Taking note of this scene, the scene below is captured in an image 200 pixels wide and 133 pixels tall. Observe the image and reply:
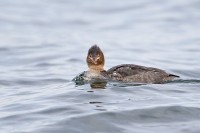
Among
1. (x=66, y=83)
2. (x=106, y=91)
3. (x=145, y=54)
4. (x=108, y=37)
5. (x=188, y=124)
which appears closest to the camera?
(x=188, y=124)

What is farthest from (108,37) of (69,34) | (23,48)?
(23,48)

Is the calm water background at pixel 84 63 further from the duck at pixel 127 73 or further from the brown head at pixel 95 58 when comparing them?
the brown head at pixel 95 58

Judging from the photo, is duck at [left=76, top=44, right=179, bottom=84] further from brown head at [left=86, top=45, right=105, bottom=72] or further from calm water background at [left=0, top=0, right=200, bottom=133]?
calm water background at [left=0, top=0, right=200, bottom=133]

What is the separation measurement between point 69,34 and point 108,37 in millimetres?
1923

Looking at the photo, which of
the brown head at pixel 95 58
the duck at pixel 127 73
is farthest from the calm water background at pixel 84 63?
the brown head at pixel 95 58

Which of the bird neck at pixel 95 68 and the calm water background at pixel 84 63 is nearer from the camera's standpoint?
the calm water background at pixel 84 63

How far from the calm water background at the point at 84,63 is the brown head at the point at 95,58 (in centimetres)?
65

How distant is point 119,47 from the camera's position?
31.9 meters

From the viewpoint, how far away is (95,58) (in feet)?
68.0

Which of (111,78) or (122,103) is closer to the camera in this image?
(122,103)

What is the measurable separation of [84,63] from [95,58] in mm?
6527

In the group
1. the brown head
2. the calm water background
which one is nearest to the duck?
the brown head

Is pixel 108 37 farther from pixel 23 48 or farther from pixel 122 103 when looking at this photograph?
pixel 122 103

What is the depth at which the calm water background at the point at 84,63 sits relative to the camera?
17094 mm
